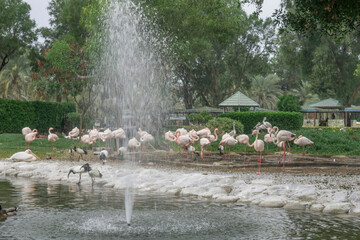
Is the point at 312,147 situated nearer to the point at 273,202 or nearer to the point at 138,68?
the point at 138,68

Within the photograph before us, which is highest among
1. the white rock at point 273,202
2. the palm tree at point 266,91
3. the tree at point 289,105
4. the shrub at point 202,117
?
the palm tree at point 266,91

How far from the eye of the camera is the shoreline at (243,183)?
9633 millimetres

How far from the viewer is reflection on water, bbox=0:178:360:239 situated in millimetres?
7391

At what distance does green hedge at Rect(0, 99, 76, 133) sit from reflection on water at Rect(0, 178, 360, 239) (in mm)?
20245

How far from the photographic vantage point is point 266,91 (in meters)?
74.8

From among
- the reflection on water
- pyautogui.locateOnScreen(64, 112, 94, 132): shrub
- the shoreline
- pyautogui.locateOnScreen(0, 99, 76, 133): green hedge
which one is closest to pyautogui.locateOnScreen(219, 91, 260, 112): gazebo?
pyautogui.locateOnScreen(64, 112, 94, 132): shrub

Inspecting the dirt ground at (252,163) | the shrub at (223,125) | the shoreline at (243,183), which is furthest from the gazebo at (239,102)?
the shoreline at (243,183)

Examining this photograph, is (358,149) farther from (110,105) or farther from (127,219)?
(110,105)

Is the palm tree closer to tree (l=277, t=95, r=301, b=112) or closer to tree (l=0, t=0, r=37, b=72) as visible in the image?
tree (l=277, t=95, r=301, b=112)

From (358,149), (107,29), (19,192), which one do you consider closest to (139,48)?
(107,29)

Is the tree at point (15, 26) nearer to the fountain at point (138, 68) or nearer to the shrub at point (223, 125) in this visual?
the fountain at point (138, 68)

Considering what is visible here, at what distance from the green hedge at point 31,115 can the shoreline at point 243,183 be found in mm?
14339

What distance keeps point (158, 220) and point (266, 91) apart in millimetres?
68419

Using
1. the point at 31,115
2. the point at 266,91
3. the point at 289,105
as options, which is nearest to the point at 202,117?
the point at 289,105
